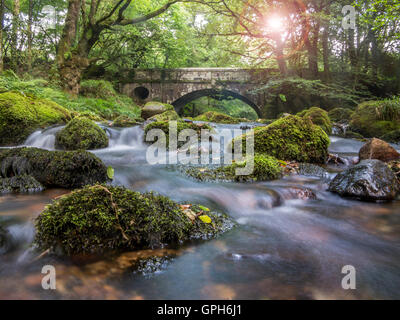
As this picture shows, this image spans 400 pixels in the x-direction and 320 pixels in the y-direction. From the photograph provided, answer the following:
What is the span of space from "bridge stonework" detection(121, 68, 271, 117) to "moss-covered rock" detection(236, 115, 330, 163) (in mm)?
13992

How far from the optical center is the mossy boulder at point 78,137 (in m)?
6.43

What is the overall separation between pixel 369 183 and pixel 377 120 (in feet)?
28.8

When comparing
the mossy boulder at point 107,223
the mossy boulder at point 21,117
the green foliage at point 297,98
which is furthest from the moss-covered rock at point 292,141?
the green foliage at point 297,98

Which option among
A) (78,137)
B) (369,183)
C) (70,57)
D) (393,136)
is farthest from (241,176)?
(70,57)

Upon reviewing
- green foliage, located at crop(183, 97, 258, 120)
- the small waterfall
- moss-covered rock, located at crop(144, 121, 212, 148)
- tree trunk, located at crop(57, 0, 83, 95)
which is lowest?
the small waterfall

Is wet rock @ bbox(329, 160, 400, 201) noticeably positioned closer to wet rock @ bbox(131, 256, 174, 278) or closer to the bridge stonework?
wet rock @ bbox(131, 256, 174, 278)

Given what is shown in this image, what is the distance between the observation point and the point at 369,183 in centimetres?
367

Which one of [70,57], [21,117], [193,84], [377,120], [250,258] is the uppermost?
[70,57]

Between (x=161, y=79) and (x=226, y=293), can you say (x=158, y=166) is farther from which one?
(x=161, y=79)

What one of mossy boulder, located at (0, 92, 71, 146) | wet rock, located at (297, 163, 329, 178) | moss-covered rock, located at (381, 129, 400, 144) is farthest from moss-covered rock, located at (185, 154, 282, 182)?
moss-covered rock, located at (381, 129, 400, 144)

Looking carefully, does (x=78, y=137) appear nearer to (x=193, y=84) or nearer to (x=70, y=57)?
(x=70, y=57)

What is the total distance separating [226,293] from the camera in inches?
61.6

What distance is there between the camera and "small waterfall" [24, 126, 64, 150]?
6.65 m
